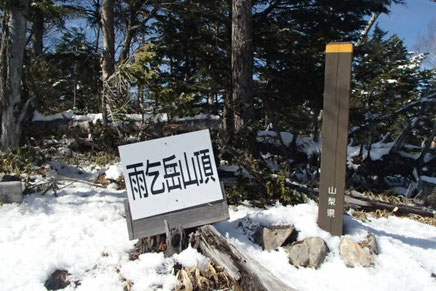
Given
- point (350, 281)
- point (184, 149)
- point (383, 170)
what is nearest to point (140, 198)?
point (184, 149)

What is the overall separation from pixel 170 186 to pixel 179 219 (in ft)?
1.19

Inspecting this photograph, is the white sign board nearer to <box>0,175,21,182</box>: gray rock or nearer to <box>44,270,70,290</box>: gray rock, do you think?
<box>44,270,70,290</box>: gray rock

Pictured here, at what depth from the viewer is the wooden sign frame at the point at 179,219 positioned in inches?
134

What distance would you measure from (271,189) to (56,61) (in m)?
9.05

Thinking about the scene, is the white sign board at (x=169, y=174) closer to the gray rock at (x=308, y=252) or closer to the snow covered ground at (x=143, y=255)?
the snow covered ground at (x=143, y=255)

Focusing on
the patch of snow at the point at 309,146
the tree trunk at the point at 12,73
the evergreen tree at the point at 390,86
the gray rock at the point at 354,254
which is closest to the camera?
the gray rock at the point at 354,254

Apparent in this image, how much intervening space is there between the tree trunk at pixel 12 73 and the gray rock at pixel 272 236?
5498 millimetres

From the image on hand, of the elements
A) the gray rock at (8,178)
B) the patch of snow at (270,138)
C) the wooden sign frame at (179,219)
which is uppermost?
the patch of snow at (270,138)

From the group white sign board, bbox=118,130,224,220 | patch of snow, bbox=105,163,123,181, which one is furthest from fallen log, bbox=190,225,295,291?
patch of snow, bbox=105,163,123,181

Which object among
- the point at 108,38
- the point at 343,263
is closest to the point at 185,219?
the point at 343,263

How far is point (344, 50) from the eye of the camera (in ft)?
11.6

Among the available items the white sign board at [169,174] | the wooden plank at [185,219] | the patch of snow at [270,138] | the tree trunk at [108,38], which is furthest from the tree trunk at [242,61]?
the tree trunk at [108,38]

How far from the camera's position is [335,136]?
11.7 ft

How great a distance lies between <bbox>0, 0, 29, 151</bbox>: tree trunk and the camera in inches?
251
